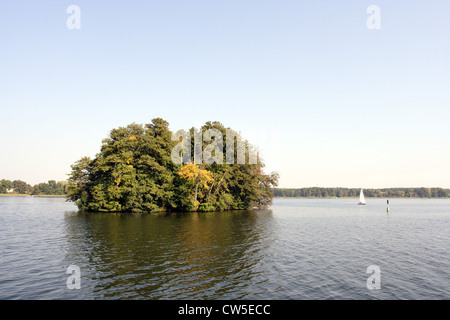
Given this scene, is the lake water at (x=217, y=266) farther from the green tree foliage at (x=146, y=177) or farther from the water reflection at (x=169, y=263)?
the green tree foliage at (x=146, y=177)

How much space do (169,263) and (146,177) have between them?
2062 inches

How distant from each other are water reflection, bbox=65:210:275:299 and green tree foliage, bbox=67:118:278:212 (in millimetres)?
33853

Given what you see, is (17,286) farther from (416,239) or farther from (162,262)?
(416,239)

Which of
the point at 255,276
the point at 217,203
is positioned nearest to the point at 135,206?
the point at 217,203

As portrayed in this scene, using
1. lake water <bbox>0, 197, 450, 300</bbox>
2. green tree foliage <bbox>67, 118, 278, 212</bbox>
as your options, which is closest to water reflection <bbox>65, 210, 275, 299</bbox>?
lake water <bbox>0, 197, 450, 300</bbox>

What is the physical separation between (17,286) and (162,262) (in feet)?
29.5

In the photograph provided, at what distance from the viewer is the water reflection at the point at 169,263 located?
15234 millimetres

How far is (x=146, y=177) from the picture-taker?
7038 cm

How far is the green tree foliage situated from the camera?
67.3m

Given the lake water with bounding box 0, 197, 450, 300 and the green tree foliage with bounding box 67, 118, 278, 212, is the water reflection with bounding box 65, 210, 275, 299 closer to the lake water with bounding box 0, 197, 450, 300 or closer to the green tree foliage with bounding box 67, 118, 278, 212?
the lake water with bounding box 0, 197, 450, 300

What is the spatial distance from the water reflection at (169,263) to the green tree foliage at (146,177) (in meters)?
33.9

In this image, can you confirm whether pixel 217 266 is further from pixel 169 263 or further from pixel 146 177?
pixel 146 177

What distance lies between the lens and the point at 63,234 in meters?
32.7

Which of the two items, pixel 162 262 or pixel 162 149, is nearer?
pixel 162 262
